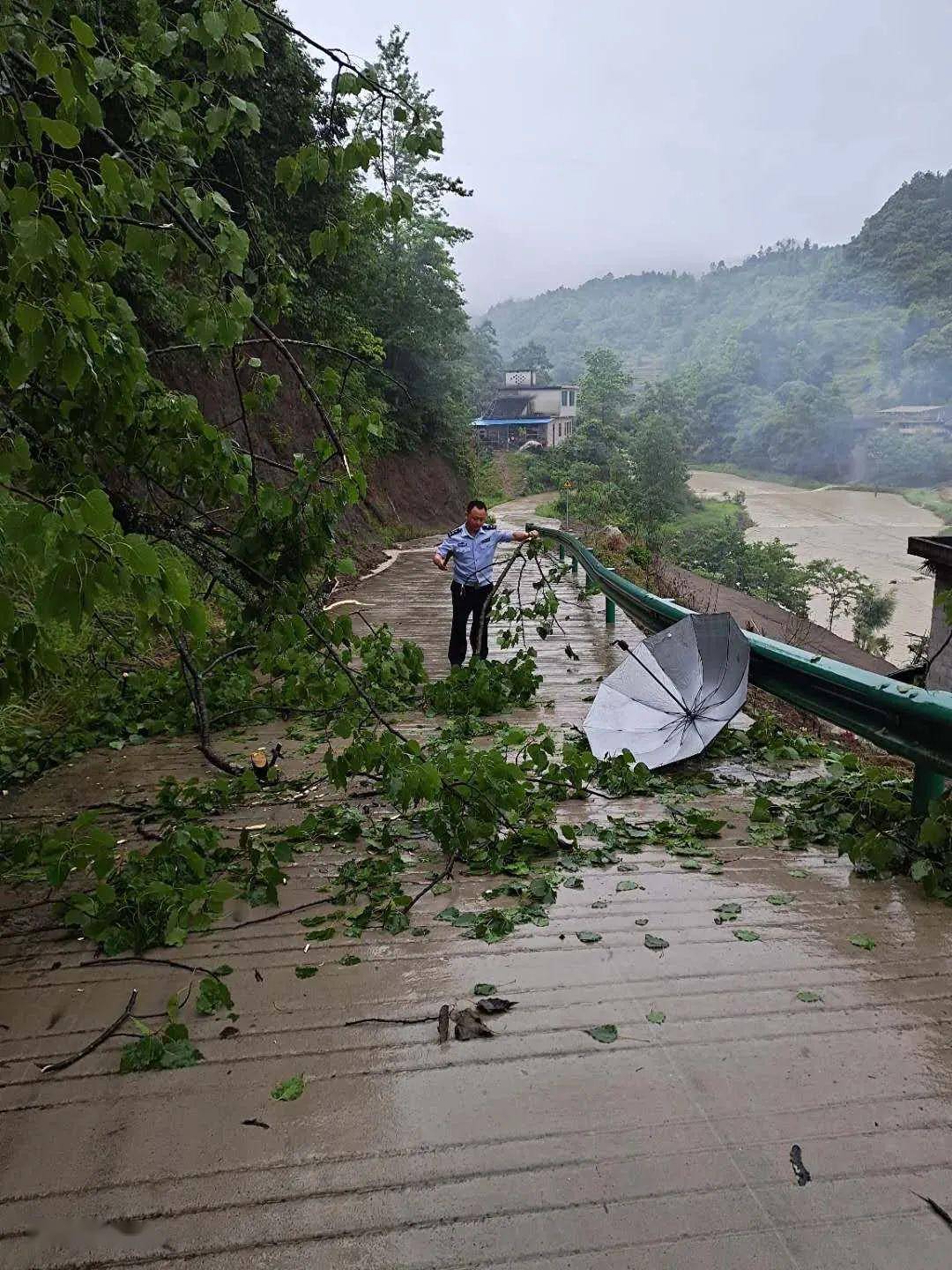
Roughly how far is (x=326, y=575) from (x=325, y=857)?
169 cm

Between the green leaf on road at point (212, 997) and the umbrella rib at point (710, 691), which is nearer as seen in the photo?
the green leaf on road at point (212, 997)

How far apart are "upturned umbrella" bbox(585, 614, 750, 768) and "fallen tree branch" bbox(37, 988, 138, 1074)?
3.34 meters

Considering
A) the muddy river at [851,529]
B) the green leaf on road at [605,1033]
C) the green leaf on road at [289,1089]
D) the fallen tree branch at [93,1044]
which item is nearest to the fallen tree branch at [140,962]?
the fallen tree branch at [93,1044]

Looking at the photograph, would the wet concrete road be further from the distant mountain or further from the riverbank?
the distant mountain

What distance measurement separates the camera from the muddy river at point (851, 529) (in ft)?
144

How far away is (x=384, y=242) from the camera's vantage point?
36.3 meters

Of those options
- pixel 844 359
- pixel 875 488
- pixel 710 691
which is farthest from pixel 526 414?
pixel 710 691

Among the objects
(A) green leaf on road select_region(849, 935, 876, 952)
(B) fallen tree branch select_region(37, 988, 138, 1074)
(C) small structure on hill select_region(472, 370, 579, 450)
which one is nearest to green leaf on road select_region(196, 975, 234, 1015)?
(B) fallen tree branch select_region(37, 988, 138, 1074)

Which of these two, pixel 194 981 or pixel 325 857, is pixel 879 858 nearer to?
pixel 325 857

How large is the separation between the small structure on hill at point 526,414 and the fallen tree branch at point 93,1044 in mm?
74078

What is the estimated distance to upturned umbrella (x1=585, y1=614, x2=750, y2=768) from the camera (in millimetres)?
5469

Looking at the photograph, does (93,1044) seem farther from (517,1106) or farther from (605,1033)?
(605,1033)

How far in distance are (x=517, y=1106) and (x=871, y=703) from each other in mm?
2634

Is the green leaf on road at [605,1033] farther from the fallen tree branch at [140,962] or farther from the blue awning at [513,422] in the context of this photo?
the blue awning at [513,422]
